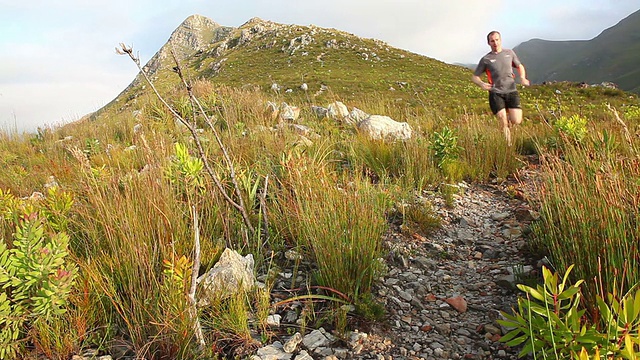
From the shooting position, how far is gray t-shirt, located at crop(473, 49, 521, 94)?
6.25 m

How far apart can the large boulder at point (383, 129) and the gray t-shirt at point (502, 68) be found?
177 centimetres

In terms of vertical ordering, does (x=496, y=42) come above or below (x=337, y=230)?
above

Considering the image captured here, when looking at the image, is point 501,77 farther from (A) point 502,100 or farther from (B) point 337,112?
(B) point 337,112

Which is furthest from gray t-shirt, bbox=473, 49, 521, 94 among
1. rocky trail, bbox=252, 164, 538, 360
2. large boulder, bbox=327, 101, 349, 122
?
rocky trail, bbox=252, 164, 538, 360

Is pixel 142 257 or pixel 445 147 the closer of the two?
pixel 142 257

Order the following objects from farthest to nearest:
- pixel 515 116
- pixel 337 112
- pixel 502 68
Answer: pixel 337 112 < pixel 515 116 < pixel 502 68

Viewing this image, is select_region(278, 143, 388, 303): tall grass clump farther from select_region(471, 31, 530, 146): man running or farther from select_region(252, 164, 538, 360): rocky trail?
select_region(471, 31, 530, 146): man running

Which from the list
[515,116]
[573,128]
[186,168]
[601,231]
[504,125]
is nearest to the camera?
[601,231]

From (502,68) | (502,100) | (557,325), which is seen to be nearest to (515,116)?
(502,100)

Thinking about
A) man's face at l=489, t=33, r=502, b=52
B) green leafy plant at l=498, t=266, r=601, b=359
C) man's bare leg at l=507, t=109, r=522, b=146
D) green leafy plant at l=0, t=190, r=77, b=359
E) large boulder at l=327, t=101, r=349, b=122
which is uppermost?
man's face at l=489, t=33, r=502, b=52

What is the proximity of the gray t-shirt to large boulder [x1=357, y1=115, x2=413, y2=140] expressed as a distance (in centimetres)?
177

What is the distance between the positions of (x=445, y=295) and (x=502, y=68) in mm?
5336

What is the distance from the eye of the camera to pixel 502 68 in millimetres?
6242

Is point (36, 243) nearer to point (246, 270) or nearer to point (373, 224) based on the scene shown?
point (246, 270)
